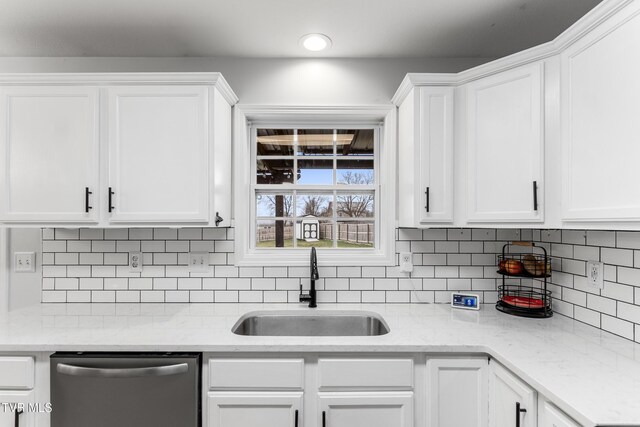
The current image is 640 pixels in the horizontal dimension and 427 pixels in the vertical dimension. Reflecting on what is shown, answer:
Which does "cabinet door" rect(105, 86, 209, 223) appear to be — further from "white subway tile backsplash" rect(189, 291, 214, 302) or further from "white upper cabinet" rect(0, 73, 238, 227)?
"white subway tile backsplash" rect(189, 291, 214, 302)

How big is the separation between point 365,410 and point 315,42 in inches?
75.1

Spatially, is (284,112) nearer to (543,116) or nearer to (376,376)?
(543,116)

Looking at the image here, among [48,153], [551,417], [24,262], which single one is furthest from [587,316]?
[24,262]

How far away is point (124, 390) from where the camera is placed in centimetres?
138

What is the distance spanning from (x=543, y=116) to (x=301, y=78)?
1.35 m

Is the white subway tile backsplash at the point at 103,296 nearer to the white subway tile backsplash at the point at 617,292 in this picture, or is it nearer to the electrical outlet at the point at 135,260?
the electrical outlet at the point at 135,260

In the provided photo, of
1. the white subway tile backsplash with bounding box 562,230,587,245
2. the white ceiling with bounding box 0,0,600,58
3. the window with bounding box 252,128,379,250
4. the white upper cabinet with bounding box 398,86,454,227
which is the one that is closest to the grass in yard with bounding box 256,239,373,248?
the window with bounding box 252,128,379,250

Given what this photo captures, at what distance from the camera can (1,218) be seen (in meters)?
1.71

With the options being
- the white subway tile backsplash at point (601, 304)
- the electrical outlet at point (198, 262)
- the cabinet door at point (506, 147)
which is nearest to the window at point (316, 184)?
the electrical outlet at point (198, 262)

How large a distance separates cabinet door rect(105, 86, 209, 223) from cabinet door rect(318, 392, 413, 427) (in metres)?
1.09

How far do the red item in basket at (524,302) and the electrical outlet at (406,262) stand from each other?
55cm

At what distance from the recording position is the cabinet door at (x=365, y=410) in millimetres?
1426

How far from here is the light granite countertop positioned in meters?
1.04

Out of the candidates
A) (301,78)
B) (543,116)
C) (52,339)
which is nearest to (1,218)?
(52,339)
